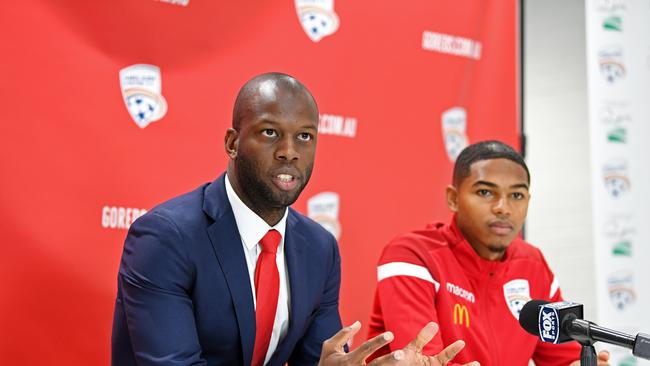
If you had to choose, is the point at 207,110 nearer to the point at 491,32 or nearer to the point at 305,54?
the point at 305,54

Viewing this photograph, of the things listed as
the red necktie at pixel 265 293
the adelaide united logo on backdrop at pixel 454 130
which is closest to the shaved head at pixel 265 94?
the red necktie at pixel 265 293

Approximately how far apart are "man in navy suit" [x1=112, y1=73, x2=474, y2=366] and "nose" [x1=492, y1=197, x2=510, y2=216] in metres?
0.67

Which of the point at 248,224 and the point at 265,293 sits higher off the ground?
the point at 248,224

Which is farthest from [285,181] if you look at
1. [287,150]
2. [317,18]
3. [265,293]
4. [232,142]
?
[317,18]

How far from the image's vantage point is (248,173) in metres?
2.32

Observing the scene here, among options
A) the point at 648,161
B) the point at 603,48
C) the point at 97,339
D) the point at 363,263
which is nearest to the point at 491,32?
the point at 603,48

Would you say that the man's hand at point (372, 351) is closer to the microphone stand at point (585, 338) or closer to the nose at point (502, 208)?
the microphone stand at point (585, 338)

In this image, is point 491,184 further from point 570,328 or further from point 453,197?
point 570,328

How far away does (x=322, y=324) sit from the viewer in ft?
8.28

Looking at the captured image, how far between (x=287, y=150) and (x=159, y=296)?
527 mm

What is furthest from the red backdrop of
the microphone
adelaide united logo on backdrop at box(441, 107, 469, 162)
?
the microphone

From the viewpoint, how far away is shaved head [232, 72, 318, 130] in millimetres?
2324

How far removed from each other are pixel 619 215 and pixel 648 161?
0.97 feet

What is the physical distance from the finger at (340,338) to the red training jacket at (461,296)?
0.62 m
